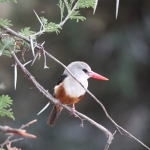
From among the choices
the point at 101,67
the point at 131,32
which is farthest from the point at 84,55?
the point at 131,32

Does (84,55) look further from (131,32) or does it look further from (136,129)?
(136,129)

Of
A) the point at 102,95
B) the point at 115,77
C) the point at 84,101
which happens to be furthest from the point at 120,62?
the point at 84,101

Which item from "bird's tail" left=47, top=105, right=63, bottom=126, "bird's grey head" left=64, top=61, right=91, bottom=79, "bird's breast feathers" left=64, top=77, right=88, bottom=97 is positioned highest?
"bird's grey head" left=64, top=61, right=91, bottom=79

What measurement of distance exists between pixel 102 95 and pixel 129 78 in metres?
0.46

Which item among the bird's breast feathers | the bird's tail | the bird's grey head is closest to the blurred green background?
the bird's tail

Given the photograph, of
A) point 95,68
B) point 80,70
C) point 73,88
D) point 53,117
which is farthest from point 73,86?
point 95,68

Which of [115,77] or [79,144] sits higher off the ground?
[115,77]

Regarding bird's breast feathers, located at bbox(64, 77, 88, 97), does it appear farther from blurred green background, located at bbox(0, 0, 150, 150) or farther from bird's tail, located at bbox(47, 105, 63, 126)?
blurred green background, located at bbox(0, 0, 150, 150)

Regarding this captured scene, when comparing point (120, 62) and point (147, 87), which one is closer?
point (120, 62)

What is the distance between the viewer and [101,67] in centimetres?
520

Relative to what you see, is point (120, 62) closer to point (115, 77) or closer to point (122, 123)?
point (115, 77)

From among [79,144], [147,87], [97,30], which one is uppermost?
[97,30]

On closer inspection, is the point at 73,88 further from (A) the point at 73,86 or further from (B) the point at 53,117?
(B) the point at 53,117

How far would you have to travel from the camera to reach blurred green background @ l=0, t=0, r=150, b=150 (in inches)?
197
